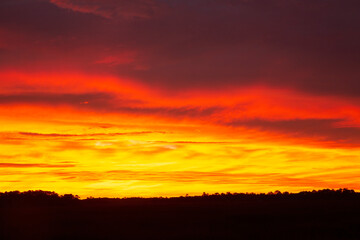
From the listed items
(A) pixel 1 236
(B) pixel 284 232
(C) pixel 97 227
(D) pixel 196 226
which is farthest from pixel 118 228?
(B) pixel 284 232

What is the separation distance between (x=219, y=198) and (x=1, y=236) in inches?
3587

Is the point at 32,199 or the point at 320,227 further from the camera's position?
the point at 32,199

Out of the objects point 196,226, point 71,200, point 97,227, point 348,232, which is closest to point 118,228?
point 97,227

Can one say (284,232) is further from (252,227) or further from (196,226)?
(196,226)

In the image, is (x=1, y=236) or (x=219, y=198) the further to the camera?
(x=219, y=198)

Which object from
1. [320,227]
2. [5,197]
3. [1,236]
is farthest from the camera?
[5,197]

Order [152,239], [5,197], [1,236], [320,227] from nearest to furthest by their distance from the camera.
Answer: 1. [152,239]
2. [1,236]
3. [320,227]
4. [5,197]

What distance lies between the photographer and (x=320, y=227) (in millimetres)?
34125

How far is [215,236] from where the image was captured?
96.8 feet

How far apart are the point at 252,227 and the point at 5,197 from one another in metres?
88.5

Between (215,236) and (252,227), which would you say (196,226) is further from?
(215,236)

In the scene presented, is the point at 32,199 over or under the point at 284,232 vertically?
Answer: over

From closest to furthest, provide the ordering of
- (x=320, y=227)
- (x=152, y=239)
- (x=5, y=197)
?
1. (x=152, y=239)
2. (x=320, y=227)
3. (x=5, y=197)

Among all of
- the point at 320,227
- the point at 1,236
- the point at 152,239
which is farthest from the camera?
the point at 320,227
